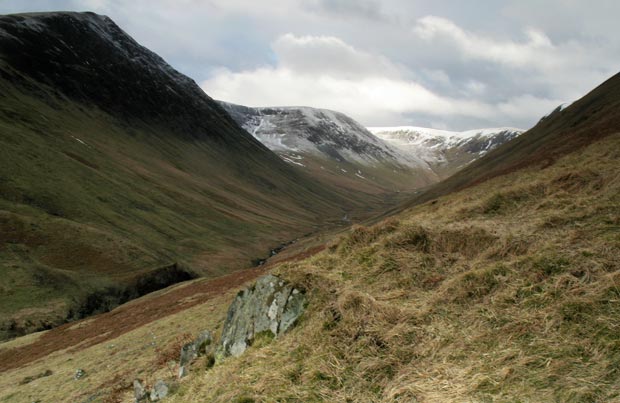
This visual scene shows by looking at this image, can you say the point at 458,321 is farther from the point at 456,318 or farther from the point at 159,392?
the point at 159,392

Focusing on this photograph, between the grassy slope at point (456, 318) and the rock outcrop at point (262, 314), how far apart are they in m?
0.48

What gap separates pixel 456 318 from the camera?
28.1 ft

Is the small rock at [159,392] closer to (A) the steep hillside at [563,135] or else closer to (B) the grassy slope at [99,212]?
(A) the steep hillside at [563,135]

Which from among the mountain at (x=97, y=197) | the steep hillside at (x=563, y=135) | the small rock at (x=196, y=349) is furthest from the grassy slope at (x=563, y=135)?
the mountain at (x=97, y=197)

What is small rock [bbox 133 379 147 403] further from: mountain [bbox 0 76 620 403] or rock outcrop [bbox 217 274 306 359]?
rock outcrop [bbox 217 274 306 359]

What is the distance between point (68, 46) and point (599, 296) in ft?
742

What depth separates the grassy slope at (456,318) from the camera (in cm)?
666

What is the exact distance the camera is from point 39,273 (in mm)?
56594

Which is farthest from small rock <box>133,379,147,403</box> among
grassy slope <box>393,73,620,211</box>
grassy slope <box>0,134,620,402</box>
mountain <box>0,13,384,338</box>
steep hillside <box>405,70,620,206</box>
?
grassy slope <box>393,73,620,211</box>

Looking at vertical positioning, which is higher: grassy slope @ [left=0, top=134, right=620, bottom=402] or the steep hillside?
the steep hillside

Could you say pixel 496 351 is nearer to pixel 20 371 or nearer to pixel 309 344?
pixel 309 344

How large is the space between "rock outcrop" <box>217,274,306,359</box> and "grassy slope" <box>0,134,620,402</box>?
482 mm

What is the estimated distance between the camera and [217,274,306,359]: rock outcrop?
36.1 feet

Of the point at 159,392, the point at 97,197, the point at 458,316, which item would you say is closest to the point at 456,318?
the point at 458,316
